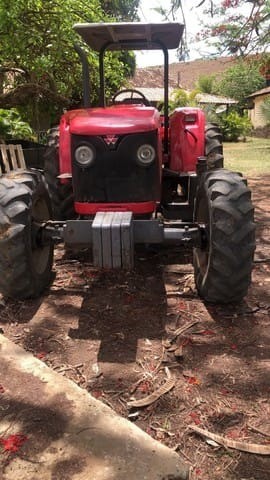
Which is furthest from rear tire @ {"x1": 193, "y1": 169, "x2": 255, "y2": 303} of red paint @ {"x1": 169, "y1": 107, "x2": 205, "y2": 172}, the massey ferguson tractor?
red paint @ {"x1": 169, "y1": 107, "x2": 205, "y2": 172}

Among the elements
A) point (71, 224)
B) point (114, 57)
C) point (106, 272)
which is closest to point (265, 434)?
point (71, 224)

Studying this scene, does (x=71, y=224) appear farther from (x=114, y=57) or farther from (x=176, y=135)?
(x=114, y=57)

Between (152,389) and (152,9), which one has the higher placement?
(152,9)

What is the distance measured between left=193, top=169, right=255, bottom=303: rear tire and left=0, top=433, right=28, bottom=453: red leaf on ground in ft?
6.20

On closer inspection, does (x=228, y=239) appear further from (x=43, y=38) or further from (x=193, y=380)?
(x=43, y=38)

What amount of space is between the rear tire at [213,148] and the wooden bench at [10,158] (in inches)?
137

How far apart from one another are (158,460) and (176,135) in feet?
11.8

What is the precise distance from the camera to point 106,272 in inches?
194

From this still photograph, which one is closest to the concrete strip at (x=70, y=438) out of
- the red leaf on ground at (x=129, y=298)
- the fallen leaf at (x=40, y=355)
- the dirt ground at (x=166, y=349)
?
the dirt ground at (x=166, y=349)

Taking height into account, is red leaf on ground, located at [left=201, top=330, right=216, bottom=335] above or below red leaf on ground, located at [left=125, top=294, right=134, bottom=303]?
above

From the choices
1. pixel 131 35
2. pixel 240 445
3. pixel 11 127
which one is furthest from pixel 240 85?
pixel 240 445

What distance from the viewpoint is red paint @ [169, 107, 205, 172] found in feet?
16.7

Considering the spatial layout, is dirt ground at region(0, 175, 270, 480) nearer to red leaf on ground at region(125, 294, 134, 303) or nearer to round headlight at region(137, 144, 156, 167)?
red leaf on ground at region(125, 294, 134, 303)

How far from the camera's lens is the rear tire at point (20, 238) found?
3.85 metres
